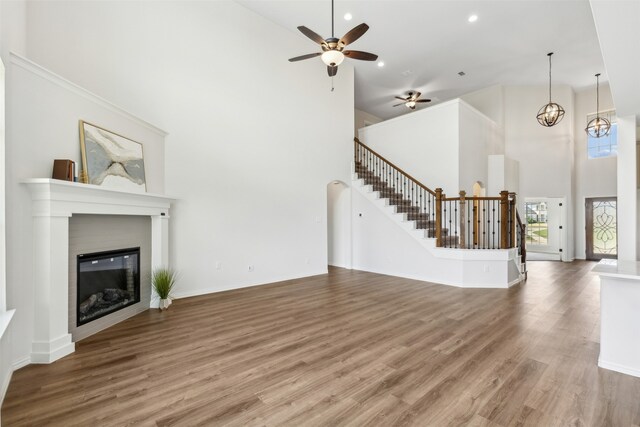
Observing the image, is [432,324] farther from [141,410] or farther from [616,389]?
[141,410]

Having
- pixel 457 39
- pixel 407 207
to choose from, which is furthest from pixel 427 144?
pixel 457 39

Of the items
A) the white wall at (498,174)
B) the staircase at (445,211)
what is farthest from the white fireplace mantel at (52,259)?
the white wall at (498,174)

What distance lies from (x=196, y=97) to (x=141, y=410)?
4.79 metres

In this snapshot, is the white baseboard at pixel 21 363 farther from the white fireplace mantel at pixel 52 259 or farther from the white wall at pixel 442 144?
the white wall at pixel 442 144

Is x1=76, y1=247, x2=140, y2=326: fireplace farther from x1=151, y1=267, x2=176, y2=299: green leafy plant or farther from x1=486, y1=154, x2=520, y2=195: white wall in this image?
x1=486, y1=154, x2=520, y2=195: white wall

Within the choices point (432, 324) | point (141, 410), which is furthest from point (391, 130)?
point (141, 410)

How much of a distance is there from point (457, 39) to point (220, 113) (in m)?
6.16

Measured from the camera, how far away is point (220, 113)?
5508 mm

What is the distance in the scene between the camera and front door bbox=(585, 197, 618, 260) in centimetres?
959

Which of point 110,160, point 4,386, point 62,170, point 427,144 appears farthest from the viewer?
point 427,144

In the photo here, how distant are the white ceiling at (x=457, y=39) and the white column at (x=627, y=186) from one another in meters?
4.00

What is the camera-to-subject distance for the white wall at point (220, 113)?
417 centimetres

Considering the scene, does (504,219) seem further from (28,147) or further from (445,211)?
(28,147)

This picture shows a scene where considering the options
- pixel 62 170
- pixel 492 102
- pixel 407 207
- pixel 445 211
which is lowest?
pixel 445 211
